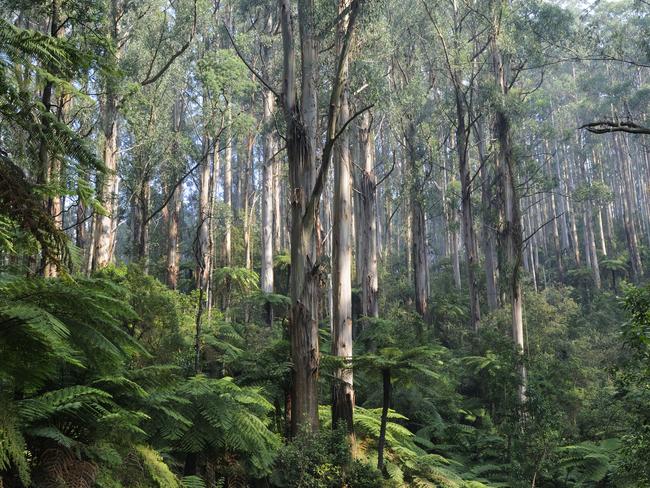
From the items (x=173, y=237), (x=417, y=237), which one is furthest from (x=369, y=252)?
(x=173, y=237)

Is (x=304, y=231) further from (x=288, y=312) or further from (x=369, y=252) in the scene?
(x=369, y=252)

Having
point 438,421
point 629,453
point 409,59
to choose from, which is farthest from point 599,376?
point 409,59

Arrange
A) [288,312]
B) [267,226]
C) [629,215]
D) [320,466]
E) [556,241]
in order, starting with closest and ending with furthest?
[320,466] → [288,312] → [267,226] → [629,215] → [556,241]

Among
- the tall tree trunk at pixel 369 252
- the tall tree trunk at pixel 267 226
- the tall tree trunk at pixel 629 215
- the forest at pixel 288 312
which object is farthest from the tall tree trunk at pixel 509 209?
the tall tree trunk at pixel 629 215

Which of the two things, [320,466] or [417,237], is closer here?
[320,466]

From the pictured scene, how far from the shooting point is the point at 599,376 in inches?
667

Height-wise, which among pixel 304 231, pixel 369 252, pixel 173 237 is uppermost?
pixel 173 237

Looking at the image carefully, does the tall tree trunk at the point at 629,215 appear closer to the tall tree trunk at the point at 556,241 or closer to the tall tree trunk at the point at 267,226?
the tall tree trunk at the point at 556,241

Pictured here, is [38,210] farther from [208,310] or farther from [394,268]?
[394,268]

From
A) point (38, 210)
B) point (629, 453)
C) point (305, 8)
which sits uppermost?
point (305, 8)

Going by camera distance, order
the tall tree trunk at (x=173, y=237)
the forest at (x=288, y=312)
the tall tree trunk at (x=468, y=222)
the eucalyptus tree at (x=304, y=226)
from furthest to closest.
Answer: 1. the tall tree trunk at (x=173, y=237)
2. the tall tree trunk at (x=468, y=222)
3. the eucalyptus tree at (x=304, y=226)
4. the forest at (x=288, y=312)

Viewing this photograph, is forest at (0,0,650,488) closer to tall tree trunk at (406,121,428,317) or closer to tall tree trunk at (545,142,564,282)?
tall tree trunk at (406,121,428,317)

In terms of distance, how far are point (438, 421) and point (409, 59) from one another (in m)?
18.2

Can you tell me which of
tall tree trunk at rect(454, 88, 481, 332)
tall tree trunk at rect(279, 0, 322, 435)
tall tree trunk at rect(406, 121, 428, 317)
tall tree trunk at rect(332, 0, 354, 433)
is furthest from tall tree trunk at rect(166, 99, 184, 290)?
tall tree trunk at rect(279, 0, 322, 435)
